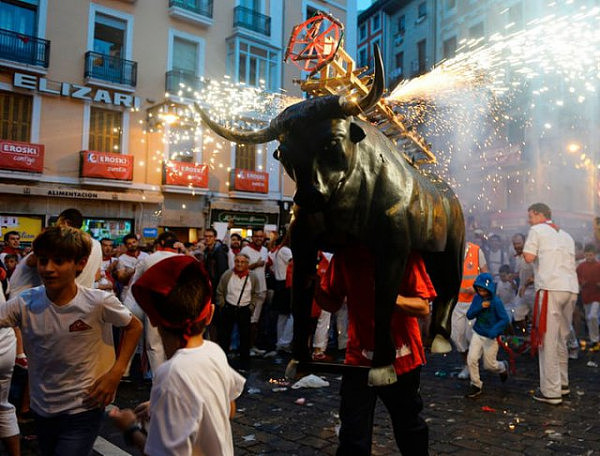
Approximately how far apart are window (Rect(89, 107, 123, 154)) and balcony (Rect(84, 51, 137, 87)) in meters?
1.20

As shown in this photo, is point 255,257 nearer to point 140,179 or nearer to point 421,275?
point 421,275

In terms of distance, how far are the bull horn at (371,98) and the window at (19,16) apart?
1986 cm

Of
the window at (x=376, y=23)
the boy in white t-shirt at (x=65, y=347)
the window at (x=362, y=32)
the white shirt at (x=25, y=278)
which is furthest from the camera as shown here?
the window at (x=362, y=32)

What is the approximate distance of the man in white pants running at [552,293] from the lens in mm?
5785

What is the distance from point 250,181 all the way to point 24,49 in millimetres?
9692

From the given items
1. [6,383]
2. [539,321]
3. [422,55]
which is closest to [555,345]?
[539,321]

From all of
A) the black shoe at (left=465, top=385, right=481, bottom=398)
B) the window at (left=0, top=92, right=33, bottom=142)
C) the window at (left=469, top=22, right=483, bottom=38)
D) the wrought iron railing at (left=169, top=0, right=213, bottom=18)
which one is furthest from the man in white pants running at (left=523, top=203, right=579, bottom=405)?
the window at (left=469, top=22, right=483, bottom=38)

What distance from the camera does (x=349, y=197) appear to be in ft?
6.86

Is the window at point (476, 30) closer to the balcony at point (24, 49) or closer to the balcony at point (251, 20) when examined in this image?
the balcony at point (251, 20)

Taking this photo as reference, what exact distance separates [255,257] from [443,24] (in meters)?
24.8

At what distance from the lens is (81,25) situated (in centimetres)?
1906

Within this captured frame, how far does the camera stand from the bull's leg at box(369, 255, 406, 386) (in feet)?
7.09

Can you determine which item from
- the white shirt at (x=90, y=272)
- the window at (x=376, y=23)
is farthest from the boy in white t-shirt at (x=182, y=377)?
the window at (x=376, y=23)

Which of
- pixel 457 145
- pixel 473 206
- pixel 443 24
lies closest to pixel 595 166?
pixel 473 206
